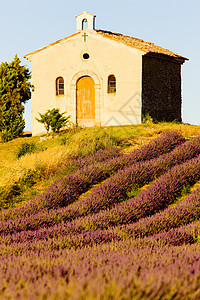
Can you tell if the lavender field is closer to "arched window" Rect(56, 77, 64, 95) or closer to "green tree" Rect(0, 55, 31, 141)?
"arched window" Rect(56, 77, 64, 95)

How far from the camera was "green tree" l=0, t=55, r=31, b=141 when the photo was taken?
2023 cm

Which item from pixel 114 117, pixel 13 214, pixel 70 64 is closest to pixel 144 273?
pixel 13 214

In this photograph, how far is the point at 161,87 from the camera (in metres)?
20.2

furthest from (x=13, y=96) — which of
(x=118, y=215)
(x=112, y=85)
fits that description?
(x=118, y=215)

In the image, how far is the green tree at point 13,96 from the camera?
66.4 ft

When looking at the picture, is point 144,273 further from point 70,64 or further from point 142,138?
point 70,64

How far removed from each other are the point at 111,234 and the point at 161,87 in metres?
16.6

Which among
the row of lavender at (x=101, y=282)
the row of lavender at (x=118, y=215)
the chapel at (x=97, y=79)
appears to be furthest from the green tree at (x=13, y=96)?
the row of lavender at (x=101, y=282)

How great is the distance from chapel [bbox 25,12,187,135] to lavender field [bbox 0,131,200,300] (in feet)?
20.3

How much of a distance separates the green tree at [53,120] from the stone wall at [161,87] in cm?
415

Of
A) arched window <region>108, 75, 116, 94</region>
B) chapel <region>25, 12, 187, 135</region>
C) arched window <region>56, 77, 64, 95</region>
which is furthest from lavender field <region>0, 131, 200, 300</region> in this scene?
arched window <region>56, 77, 64, 95</region>

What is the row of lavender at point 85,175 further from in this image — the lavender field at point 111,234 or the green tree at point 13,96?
the green tree at point 13,96

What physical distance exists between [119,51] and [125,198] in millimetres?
12120

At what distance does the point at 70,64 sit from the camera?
63.4ft
